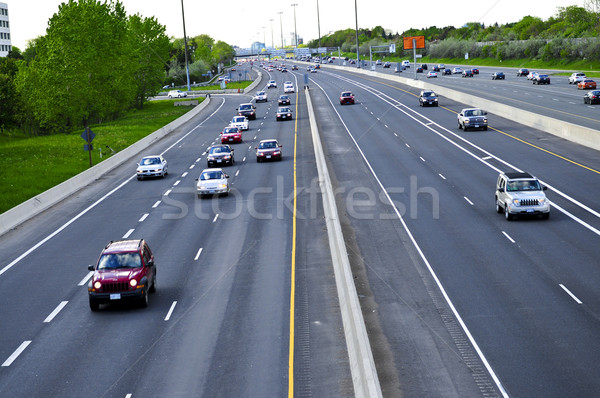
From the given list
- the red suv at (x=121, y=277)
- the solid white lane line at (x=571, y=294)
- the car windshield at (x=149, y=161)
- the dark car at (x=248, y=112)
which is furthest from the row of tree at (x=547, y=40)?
the red suv at (x=121, y=277)

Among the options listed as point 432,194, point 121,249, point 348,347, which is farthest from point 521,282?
point 432,194

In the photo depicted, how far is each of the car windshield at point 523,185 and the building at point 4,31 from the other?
18662 cm

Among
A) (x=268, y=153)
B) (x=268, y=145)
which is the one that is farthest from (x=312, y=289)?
(x=268, y=145)

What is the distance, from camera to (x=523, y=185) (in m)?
29.7

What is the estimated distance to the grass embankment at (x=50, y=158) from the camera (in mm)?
44281

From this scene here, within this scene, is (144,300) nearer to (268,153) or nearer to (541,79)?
(268,153)

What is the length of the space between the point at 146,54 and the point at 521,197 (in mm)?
96933

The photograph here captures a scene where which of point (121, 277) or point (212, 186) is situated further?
point (212, 186)

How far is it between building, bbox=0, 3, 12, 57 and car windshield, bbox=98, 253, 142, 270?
190 meters

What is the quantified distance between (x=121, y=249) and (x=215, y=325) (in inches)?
152

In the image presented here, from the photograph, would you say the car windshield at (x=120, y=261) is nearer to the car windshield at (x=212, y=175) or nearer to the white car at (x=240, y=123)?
the car windshield at (x=212, y=175)

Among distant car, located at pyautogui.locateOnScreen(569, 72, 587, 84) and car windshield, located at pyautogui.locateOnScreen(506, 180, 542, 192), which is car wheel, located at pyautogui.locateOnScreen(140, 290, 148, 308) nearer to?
car windshield, located at pyautogui.locateOnScreen(506, 180, 542, 192)

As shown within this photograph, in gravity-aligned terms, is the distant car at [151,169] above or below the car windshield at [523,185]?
below

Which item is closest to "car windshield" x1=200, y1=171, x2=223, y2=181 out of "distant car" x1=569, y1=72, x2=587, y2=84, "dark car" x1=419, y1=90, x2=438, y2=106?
"dark car" x1=419, y1=90, x2=438, y2=106
